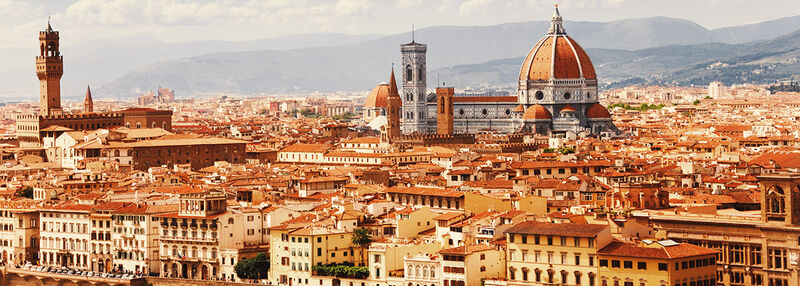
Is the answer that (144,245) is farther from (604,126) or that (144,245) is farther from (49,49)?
(604,126)

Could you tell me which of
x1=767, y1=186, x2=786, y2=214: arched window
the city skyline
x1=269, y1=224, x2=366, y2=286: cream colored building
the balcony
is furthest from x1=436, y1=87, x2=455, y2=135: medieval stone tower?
x1=767, y1=186, x2=786, y2=214: arched window

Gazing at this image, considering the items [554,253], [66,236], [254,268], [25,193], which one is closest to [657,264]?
[554,253]

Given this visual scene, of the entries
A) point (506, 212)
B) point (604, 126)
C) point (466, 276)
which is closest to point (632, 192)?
point (506, 212)

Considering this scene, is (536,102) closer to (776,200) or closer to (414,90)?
(414,90)

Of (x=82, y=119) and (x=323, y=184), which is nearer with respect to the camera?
(x=323, y=184)

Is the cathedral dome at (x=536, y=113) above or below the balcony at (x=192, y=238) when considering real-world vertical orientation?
above

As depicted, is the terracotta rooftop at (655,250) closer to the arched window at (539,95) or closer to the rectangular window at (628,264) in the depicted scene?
the rectangular window at (628,264)

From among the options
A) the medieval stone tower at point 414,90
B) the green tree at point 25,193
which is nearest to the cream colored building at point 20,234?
the green tree at point 25,193
